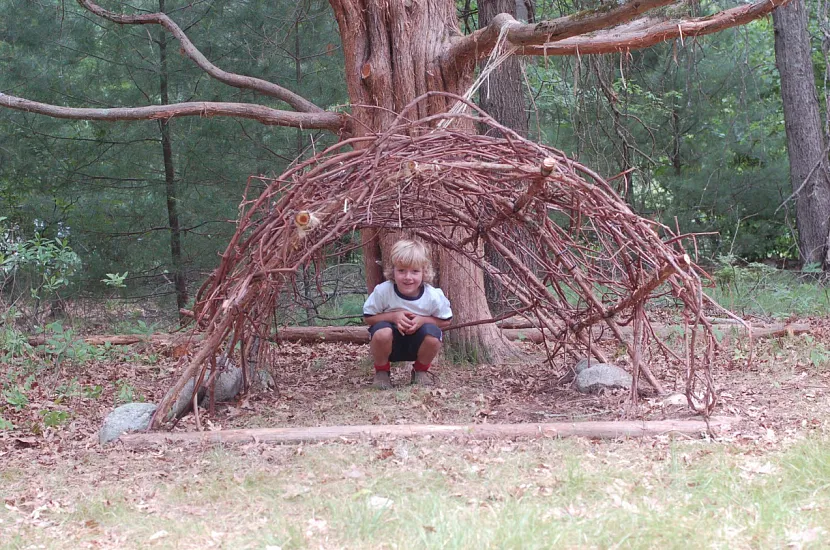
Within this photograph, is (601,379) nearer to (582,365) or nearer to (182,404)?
(582,365)

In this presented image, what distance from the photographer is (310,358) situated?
6559mm

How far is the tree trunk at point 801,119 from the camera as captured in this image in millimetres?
9852

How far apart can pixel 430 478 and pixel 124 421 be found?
5.93 feet

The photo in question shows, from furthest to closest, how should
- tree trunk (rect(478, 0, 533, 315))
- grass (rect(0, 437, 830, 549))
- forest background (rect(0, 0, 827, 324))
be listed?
forest background (rect(0, 0, 827, 324))
tree trunk (rect(478, 0, 533, 315))
grass (rect(0, 437, 830, 549))

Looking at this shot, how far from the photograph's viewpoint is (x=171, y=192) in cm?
897

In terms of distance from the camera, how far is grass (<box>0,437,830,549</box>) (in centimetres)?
260

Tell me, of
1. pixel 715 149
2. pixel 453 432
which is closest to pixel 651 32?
pixel 453 432

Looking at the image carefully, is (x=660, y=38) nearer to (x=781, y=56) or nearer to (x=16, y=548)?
(x=16, y=548)

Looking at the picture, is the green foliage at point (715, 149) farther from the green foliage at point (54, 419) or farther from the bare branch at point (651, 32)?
the green foliage at point (54, 419)

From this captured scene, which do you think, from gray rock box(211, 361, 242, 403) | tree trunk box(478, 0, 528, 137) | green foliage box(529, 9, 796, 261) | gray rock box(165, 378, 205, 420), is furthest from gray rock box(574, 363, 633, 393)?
green foliage box(529, 9, 796, 261)

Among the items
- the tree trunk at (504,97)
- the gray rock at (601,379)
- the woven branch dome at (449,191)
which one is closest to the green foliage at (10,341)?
the woven branch dome at (449,191)

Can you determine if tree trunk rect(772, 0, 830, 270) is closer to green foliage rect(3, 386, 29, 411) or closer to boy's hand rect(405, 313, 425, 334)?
boy's hand rect(405, 313, 425, 334)

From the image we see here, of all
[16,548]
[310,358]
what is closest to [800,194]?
[310,358]

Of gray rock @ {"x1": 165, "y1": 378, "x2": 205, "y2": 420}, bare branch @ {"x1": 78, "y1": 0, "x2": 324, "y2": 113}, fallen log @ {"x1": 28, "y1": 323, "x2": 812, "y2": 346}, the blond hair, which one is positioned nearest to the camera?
gray rock @ {"x1": 165, "y1": 378, "x2": 205, "y2": 420}
